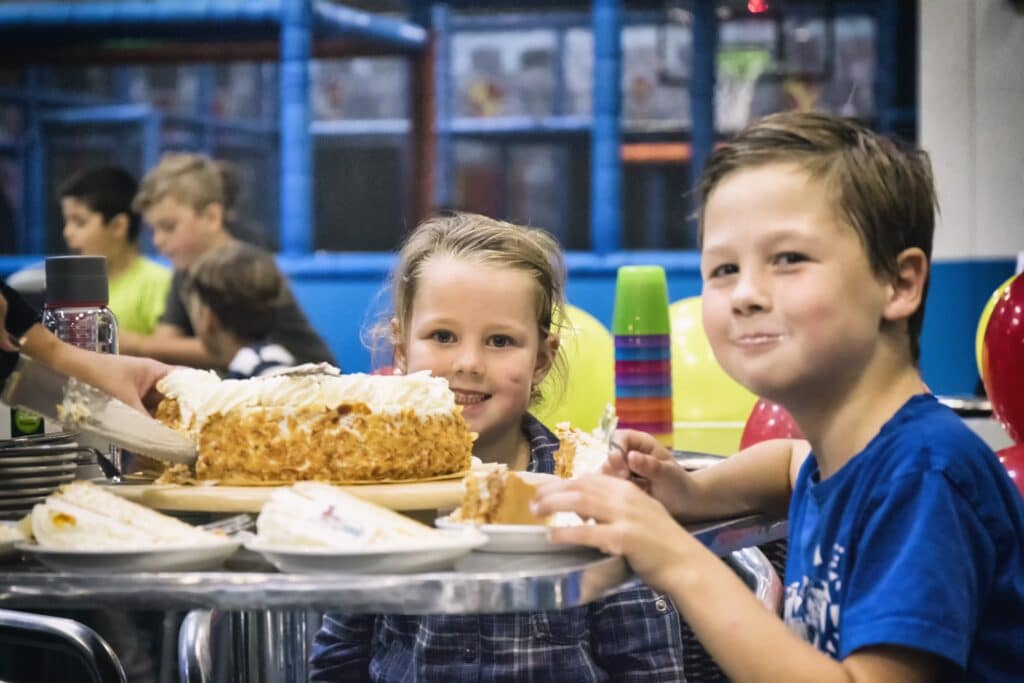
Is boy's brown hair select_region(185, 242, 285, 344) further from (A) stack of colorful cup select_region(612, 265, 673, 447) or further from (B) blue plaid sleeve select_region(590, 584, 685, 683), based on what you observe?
(B) blue plaid sleeve select_region(590, 584, 685, 683)

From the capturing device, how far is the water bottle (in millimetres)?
1815

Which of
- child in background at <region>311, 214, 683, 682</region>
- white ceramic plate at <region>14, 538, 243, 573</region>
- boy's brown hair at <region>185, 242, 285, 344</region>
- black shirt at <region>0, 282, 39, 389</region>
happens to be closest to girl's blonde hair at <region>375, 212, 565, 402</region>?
child in background at <region>311, 214, 683, 682</region>

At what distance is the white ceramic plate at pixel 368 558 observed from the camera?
3.59 feet

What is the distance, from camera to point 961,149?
16.8 feet

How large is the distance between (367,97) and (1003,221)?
290 centimetres

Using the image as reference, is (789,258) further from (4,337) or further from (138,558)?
(4,337)

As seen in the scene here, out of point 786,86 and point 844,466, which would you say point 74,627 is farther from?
point 786,86

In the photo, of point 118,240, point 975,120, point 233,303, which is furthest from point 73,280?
point 975,120

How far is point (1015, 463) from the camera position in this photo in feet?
6.27

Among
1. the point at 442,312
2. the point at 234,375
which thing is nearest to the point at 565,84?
the point at 234,375

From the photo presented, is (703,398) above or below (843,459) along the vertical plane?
below

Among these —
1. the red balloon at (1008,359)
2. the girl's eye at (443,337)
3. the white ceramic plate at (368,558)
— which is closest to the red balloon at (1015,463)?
the red balloon at (1008,359)

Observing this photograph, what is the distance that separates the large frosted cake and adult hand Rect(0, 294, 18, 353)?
0.19 metres

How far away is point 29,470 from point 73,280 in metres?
0.37
